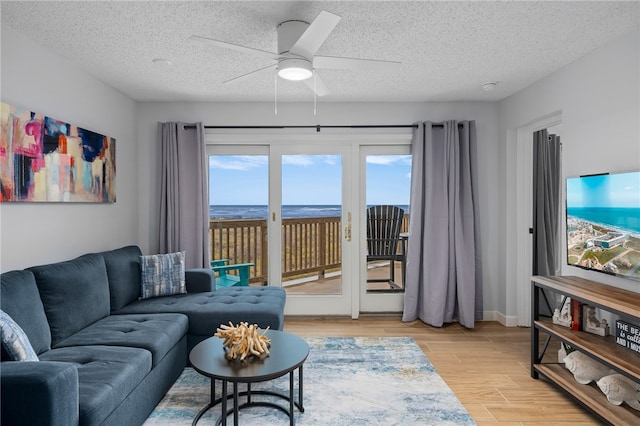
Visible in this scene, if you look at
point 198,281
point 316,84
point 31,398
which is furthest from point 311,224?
point 31,398

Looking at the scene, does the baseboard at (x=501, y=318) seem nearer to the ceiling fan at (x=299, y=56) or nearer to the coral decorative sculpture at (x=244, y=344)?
the coral decorative sculpture at (x=244, y=344)

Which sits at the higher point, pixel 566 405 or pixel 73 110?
pixel 73 110

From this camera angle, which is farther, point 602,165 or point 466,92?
point 466,92

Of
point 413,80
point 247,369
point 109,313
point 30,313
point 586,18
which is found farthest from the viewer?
point 413,80

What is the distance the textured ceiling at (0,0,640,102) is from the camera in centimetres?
221

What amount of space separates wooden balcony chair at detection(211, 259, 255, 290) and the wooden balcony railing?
0.25 feet

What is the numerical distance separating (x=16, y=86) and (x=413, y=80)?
120 inches

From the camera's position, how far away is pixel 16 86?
8.08 feet

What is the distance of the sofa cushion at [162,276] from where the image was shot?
3.41 meters

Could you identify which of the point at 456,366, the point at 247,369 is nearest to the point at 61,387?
the point at 247,369

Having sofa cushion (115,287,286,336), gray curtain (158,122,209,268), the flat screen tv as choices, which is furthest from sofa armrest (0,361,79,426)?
the flat screen tv

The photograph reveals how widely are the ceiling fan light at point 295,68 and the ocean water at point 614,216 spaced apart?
216cm

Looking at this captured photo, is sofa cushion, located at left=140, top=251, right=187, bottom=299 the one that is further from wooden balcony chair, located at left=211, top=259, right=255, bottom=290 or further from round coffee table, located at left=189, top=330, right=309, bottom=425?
round coffee table, located at left=189, top=330, right=309, bottom=425

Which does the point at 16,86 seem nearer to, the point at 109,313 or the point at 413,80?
the point at 109,313
